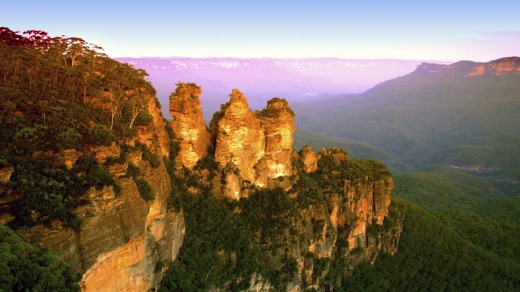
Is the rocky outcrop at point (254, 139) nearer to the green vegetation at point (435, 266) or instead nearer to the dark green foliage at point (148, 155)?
the dark green foliage at point (148, 155)

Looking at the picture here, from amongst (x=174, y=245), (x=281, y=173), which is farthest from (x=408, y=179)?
(x=174, y=245)

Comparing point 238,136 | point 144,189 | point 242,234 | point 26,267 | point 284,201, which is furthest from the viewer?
point 284,201

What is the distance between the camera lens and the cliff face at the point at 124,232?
16594 millimetres

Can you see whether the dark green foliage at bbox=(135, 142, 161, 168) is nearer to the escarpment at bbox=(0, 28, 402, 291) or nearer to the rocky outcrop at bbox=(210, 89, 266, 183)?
Result: the escarpment at bbox=(0, 28, 402, 291)

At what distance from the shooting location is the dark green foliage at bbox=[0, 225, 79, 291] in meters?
12.7

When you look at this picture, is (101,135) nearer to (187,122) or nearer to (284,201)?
(187,122)

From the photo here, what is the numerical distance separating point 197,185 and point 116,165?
37.2 ft

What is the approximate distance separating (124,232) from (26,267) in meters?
5.89

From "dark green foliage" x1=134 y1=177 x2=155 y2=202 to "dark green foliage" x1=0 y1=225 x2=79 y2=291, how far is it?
22.1 ft

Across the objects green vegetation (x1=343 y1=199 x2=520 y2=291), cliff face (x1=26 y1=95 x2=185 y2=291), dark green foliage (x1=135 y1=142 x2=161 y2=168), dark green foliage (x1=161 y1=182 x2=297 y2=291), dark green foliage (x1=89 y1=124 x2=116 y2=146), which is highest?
dark green foliage (x1=89 y1=124 x2=116 y2=146)

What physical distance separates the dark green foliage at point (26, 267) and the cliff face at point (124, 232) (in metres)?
1.35

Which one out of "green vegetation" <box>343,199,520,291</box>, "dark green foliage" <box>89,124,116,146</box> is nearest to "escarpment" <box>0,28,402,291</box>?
"dark green foliage" <box>89,124,116,146</box>

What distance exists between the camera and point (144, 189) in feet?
69.9

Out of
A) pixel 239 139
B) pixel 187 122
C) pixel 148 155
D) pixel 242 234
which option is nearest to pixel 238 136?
pixel 239 139
